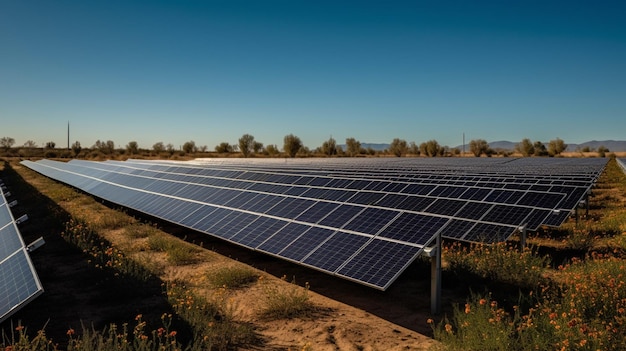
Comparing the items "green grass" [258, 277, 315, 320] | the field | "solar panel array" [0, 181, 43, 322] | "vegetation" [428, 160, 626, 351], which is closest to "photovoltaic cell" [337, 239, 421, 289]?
the field

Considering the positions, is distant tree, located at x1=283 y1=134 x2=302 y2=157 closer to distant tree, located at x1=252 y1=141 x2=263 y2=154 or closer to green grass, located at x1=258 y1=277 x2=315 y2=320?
distant tree, located at x1=252 y1=141 x2=263 y2=154

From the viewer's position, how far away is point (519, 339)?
21.1ft

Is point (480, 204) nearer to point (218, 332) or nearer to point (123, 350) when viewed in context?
point (218, 332)

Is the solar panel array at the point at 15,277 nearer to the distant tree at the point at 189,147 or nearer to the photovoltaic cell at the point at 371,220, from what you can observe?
the photovoltaic cell at the point at 371,220

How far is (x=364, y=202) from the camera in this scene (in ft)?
44.0

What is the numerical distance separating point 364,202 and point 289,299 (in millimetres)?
5714

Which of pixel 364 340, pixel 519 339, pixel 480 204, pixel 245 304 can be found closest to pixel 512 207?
pixel 480 204

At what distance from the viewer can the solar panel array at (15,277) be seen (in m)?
5.85

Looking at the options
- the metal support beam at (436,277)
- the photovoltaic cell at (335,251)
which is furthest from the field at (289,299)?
the photovoltaic cell at (335,251)

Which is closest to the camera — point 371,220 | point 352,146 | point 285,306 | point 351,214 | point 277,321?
point 277,321

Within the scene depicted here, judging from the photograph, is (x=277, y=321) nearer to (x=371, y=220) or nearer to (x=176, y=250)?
(x=371, y=220)

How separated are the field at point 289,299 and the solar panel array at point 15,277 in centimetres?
74

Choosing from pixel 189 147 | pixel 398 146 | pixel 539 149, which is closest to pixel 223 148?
pixel 189 147

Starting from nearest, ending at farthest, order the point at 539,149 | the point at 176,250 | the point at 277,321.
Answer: the point at 277,321 < the point at 176,250 < the point at 539,149
